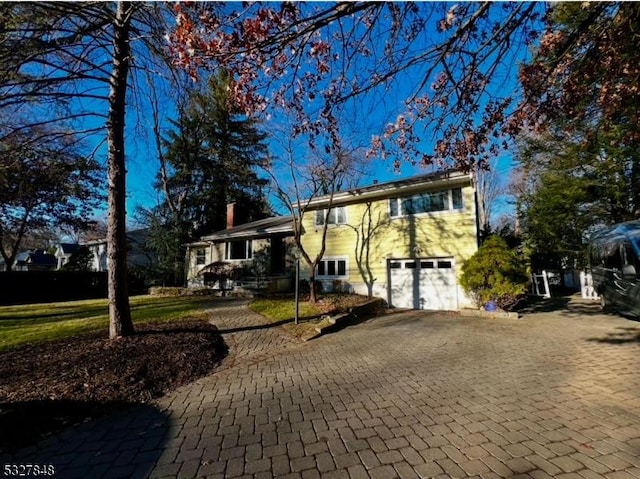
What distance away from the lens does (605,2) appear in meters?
3.77

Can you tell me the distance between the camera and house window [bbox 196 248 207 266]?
902 inches

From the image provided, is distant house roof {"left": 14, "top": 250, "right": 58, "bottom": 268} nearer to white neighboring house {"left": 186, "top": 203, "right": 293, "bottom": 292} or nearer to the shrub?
white neighboring house {"left": 186, "top": 203, "right": 293, "bottom": 292}

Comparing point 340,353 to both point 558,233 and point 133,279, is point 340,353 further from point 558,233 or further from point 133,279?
point 133,279

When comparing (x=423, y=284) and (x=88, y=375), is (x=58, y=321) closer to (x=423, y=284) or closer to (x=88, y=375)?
(x=88, y=375)

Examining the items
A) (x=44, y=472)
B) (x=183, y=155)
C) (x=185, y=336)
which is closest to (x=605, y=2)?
(x=44, y=472)

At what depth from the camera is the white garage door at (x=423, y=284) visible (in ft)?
41.7

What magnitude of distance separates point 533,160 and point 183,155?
27.1 meters

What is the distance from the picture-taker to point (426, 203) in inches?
528

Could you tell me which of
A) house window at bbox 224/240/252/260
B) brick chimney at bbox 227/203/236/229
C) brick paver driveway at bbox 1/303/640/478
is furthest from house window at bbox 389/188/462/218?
brick chimney at bbox 227/203/236/229

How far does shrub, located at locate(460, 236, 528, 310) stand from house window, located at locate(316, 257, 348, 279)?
6.18m

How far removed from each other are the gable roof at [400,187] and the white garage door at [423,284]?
10.3 ft

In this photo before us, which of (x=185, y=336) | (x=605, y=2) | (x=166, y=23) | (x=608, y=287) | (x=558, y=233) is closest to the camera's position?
(x=605, y=2)

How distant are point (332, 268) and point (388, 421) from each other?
40.7ft

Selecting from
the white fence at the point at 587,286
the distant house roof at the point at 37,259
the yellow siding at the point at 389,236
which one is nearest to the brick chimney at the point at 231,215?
the yellow siding at the point at 389,236
